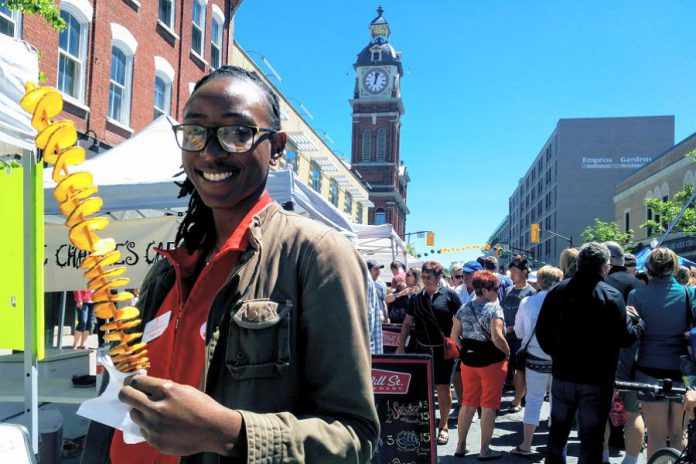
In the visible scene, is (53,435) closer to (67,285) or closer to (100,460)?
(67,285)

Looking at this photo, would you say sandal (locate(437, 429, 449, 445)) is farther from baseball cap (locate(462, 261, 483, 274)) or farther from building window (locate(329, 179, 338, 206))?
building window (locate(329, 179, 338, 206))

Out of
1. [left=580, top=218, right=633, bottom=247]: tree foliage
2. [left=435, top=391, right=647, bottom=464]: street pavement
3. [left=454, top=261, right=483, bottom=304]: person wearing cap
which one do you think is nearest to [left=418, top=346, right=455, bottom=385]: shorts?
[left=435, top=391, right=647, bottom=464]: street pavement

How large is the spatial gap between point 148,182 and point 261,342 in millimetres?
4663

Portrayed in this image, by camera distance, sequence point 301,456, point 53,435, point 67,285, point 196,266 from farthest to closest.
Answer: point 67,285, point 53,435, point 196,266, point 301,456

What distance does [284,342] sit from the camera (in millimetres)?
1091

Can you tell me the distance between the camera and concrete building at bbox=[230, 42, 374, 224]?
913 inches

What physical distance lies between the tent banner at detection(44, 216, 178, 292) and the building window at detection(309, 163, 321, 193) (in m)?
27.3

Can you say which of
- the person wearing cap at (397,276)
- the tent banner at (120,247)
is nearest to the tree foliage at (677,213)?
the person wearing cap at (397,276)

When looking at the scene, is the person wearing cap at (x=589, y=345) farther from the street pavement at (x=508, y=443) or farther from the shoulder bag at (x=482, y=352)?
the street pavement at (x=508, y=443)

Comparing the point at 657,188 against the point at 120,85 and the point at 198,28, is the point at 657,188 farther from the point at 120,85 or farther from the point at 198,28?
the point at 120,85

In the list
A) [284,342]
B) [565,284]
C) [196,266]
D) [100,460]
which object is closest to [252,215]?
[196,266]

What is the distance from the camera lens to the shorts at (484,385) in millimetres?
6027

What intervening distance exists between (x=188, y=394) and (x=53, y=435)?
4292 mm

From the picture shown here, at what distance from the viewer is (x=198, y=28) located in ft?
62.6
